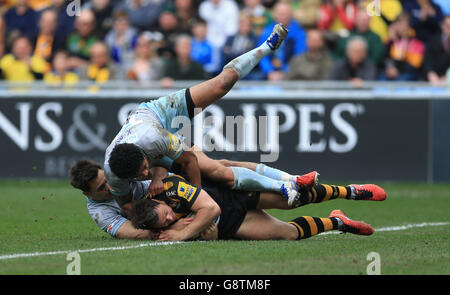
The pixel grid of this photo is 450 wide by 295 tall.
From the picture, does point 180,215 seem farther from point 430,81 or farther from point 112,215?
point 430,81

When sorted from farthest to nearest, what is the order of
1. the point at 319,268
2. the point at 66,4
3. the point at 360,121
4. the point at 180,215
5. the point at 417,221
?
the point at 66,4, the point at 360,121, the point at 417,221, the point at 180,215, the point at 319,268

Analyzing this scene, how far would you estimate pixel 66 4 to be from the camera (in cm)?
1739

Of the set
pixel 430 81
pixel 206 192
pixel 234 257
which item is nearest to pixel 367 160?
pixel 430 81

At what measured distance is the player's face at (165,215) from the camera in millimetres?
7406

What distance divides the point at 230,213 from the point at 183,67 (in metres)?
8.06

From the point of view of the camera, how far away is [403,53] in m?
15.8

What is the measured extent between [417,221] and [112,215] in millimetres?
4167

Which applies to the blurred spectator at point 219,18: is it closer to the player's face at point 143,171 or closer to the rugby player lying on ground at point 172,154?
the rugby player lying on ground at point 172,154

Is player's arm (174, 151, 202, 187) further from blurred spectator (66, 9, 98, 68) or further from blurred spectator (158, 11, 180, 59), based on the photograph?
blurred spectator (66, 9, 98, 68)

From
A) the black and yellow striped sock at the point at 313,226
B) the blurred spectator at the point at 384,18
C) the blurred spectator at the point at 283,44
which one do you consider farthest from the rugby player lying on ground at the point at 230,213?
the blurred spectator at the point at 384,18

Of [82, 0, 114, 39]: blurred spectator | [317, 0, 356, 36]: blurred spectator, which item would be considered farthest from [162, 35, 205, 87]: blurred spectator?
[317, 0, 356, 36]: blurred spectator

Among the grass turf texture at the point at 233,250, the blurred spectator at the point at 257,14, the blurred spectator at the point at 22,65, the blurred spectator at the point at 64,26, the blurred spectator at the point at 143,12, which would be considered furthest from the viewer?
the blurred spectator at the point at 64,26

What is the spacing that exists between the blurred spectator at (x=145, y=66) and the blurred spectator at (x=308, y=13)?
3.01 metres

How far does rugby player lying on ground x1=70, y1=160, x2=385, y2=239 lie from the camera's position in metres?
7.75
